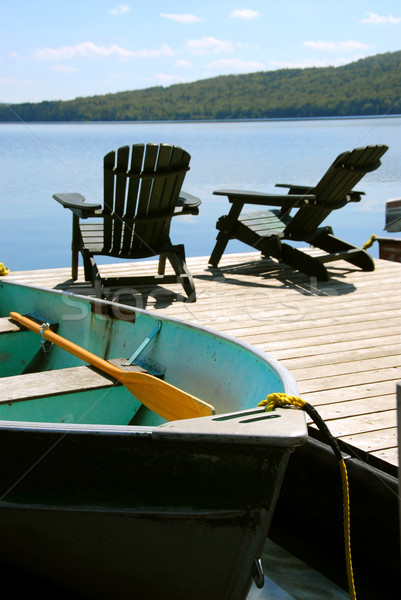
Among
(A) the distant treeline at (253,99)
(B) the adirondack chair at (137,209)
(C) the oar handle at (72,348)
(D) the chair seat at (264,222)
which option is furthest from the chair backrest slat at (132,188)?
(A) the distant treeline at (253,99)

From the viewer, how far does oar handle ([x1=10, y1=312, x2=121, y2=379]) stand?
100 inches

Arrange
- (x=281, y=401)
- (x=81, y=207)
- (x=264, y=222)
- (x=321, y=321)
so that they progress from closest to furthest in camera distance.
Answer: (x=281, y=401)
(x=321, y=321)
(x=81, y=207)
(x=264, y=222)

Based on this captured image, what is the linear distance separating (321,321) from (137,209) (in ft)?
4.94

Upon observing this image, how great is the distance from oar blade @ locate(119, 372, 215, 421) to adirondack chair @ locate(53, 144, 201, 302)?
1.98 m

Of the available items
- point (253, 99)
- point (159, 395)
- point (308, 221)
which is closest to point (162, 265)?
point (308, 221)

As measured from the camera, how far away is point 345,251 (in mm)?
5293

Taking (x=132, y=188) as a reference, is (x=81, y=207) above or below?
below

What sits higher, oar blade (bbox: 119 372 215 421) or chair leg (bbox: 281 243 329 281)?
oar blade (bbox: 119 372 215 421)

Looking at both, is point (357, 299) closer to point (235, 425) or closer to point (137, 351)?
point (137, 351)

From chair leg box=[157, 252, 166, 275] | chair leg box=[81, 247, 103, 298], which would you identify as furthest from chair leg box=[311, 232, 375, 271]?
chair leg box=[81, 247, 103, 298]

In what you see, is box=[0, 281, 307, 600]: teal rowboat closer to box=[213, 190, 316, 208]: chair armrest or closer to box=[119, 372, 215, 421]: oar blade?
box=[119, 372, 215, 421]: oar blade

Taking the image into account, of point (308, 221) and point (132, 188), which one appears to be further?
point (308, 221)

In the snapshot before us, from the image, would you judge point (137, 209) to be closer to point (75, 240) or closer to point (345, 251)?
point (75, 240)

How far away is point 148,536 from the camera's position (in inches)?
Answer: 73.7
